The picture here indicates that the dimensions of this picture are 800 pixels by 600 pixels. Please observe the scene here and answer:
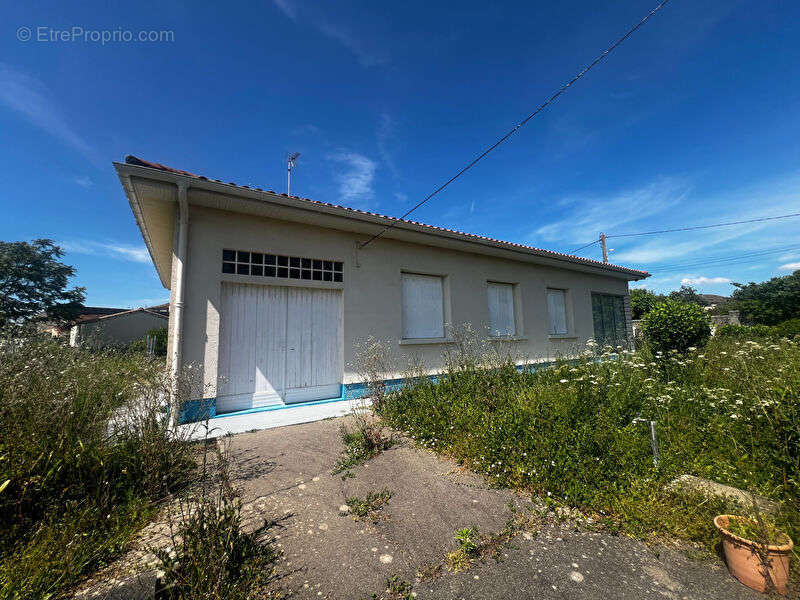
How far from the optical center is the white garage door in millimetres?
4965

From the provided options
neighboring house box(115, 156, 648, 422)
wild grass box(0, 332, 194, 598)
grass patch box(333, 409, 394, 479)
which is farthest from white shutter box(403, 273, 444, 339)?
wild grass box(0, 332, 194, 598)

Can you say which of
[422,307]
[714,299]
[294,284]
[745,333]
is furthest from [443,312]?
[714,299]

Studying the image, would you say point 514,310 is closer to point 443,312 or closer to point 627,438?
point 443,312

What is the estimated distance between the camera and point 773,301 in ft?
60.9

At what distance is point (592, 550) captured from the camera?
2010 millimetres

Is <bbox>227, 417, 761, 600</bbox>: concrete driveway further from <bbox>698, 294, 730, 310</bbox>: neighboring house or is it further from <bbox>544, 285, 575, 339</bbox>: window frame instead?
<bbox>698, 294, 730, 310</bbox>: neighboring house

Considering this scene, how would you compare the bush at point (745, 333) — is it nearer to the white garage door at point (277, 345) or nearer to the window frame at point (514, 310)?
the window frame at point (514, 310)

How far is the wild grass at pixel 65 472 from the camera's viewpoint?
1.77m

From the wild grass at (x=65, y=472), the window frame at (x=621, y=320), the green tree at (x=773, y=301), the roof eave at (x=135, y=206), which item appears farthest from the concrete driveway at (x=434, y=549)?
the green tree at (x=773, y=301)

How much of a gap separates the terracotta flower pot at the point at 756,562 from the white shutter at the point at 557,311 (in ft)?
26.2

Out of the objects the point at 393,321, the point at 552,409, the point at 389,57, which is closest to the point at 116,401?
the point at 393,321

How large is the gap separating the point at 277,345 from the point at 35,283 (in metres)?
25.6

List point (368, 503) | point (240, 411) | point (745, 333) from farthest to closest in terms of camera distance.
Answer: point (745, 333) < point (240, 411) < point (368, 503)

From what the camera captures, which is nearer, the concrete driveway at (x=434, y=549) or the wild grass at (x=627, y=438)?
the concrete driveway at (x=434, y=549)
